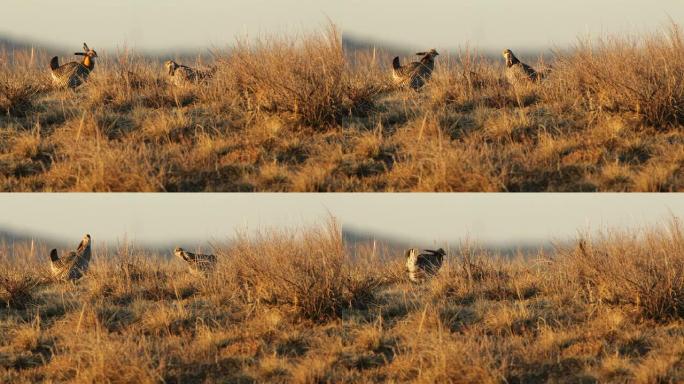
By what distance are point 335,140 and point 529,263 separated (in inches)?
112

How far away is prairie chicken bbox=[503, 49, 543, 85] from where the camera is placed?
16078 millimetres

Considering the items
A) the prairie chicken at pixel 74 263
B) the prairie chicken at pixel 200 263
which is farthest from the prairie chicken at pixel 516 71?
the prairie chicken at pixel 74 263

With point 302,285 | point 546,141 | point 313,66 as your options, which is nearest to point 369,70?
point 313,66

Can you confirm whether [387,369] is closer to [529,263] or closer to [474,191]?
[474,191]

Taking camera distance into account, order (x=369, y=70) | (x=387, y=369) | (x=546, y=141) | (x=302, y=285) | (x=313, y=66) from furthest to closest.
Answer: 1. (x=369, y=70)
2. (x=313, y=66)
3. (x=546, y=141)
4. (x=302, y=285)
5. (x=387, y=369)

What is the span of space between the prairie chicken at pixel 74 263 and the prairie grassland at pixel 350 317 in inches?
8.1

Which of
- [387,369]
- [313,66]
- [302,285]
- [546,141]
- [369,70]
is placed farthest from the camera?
[369,70]

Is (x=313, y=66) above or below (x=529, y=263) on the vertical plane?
above

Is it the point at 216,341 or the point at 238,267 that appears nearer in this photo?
the point at 216,341

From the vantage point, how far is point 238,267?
43.7ft

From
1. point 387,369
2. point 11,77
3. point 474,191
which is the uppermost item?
point 11,77

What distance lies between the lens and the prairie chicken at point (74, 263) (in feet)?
48.6

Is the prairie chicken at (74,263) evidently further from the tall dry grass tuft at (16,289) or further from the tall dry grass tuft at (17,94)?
the tall dry grass tuft at (17,94)

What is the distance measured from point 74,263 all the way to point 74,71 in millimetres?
3126
